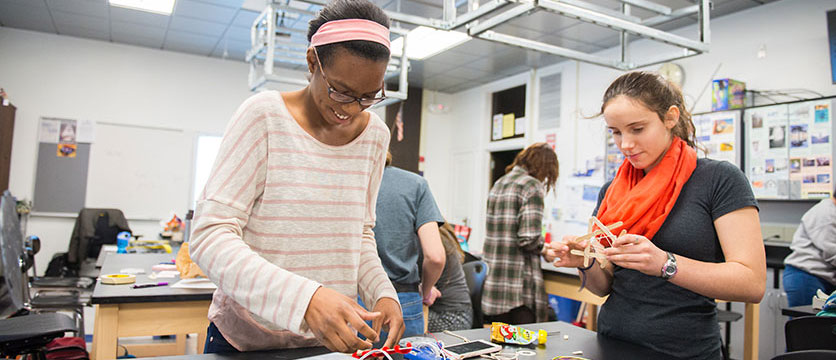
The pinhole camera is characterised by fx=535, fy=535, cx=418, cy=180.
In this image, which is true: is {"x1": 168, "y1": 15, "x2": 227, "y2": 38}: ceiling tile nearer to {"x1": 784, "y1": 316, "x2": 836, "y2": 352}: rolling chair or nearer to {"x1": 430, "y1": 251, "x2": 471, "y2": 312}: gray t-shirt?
{"x1": 430, "y1": 251, "x2": 471, "y2": 312}: gray t-shirt

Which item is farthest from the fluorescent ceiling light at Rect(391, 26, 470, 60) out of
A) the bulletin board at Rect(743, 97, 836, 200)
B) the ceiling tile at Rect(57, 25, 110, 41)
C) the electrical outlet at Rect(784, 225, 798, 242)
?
the ceiling tile at Rect(57, 25, 110, 41)

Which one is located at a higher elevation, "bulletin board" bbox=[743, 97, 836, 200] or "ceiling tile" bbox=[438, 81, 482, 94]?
"ceiling tile" bbox=[438, 81, 482, 94]

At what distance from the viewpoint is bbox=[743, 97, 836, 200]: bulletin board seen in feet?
12.1

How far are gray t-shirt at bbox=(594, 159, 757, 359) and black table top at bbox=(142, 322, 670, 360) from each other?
52 millimetres

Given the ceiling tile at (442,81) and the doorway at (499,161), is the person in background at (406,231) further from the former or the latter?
the doorway at (499,161)

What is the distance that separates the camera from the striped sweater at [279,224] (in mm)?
799

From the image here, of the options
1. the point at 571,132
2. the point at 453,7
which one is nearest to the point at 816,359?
the point at 453,7

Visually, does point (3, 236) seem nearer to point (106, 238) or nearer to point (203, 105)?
point (106, 238)

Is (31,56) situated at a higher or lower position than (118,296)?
higher

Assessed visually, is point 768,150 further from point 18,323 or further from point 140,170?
point 140,170

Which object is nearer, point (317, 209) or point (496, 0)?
point (317, 209)

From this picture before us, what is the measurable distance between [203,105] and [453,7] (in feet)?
16.0

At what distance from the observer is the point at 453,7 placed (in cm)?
275

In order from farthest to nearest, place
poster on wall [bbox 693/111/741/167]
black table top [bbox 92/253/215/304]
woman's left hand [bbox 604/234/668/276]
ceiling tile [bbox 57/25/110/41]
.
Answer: ceiling tile [bbox 57/25/110/41], poster on wall [bbox 693/111/741/167], black table top [bbox 92/253/215/304], woman's left hand [bbox 604/234/668/276]
